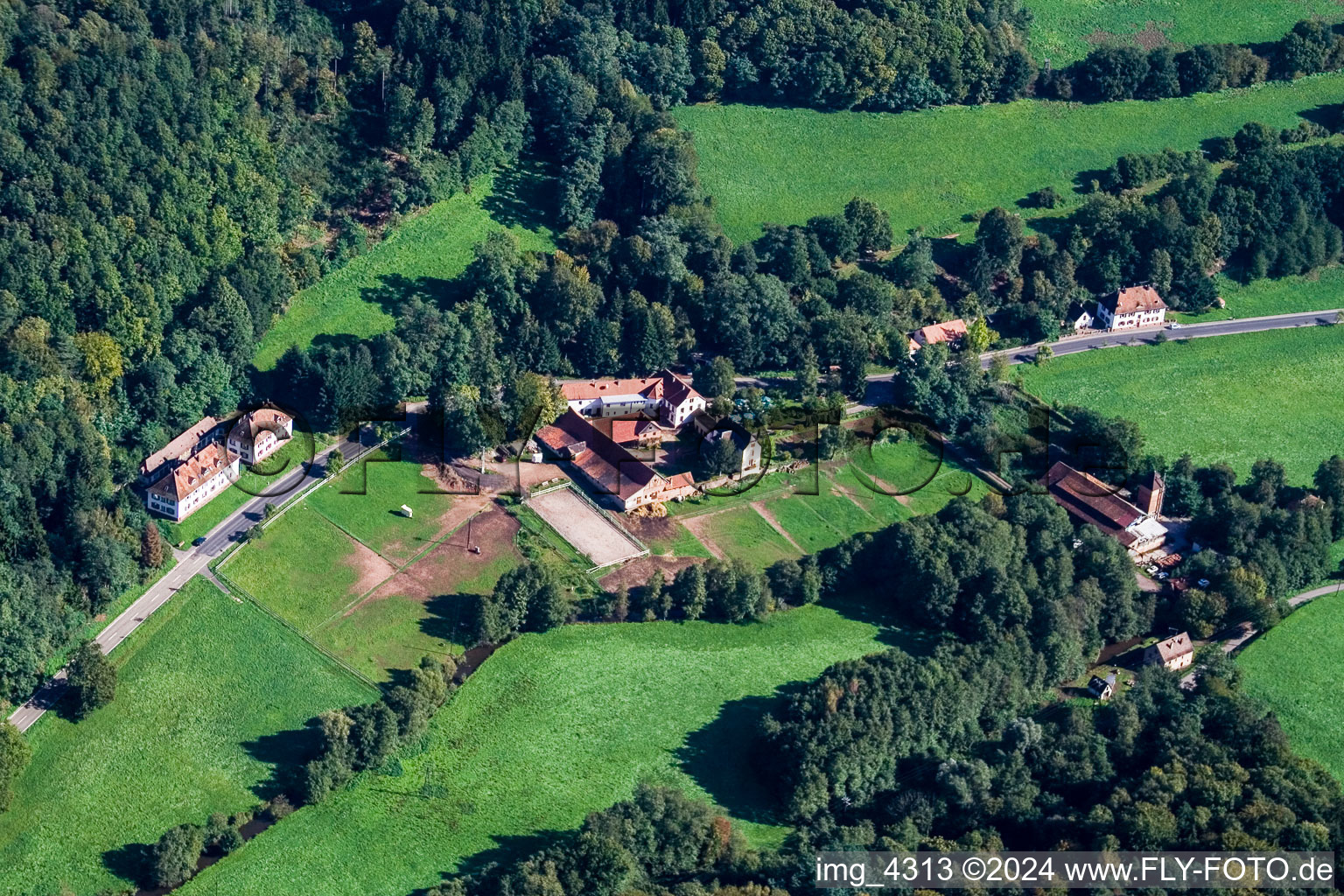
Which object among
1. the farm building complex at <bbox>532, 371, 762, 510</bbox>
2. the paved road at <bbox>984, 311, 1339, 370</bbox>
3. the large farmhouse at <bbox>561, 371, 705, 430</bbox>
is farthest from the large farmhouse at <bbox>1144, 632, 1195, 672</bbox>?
the large farmhouse at <bbox>561, 371, 705, 430</bbox>

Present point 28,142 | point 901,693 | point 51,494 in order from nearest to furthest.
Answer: point 901,693 → point 51,494 → point 28,142

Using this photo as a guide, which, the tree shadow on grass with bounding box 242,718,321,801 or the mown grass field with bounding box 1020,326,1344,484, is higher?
the mown grass field with bounding box 1020,326,1344,484

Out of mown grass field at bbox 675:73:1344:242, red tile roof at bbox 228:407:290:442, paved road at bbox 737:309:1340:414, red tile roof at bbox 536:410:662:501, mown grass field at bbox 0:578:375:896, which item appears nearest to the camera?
mown grass field at bbox 0:578:375:896

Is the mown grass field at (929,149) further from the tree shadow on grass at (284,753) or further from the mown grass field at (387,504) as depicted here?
the tree shadow on grass at (284,753)

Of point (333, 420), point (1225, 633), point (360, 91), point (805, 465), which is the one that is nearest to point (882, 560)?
point (805, 465)

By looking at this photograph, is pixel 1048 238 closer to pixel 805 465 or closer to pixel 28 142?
pixel 805 465

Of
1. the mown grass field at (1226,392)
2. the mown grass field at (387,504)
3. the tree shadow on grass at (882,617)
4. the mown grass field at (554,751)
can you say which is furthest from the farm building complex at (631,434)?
the mown grass field at (1226,392)

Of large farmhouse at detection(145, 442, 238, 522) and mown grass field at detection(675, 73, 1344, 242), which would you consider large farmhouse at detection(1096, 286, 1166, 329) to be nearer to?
mown grass field at detection(675, 73, 1344, 242)
